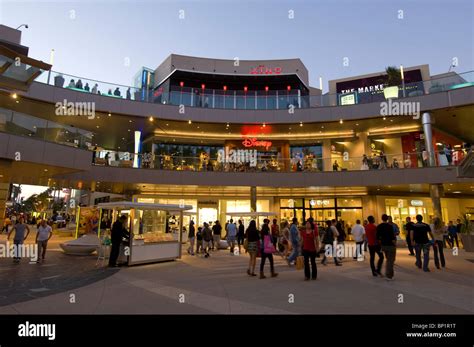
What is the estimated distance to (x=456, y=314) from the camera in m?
5.43

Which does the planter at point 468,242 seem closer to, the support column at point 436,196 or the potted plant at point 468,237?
the potted plant at point 468,237

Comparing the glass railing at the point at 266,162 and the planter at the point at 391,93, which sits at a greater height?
the planter at the point at 391,93

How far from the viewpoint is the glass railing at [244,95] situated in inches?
783

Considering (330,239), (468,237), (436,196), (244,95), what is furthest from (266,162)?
(468,237)

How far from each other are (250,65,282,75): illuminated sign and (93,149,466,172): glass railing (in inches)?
526

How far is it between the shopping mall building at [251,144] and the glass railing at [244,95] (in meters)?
0.08

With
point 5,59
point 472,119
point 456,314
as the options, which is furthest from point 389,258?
point 472,119

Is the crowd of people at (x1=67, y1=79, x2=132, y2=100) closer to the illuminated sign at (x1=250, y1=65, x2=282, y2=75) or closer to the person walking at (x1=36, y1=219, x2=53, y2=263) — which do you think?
the person walking at (x1=36, y1=219, x2=53, y2=263)

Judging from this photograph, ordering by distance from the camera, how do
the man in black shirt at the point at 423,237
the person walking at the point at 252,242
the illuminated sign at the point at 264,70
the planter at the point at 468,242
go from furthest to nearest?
the illuminated sign at the point at 264,70 → the planter at the point at 468,242 → the man in black shirt at the point at 423,237 → the person walking at the point at 252,242

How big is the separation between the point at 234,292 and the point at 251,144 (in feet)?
68.3

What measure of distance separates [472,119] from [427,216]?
27.7 feet

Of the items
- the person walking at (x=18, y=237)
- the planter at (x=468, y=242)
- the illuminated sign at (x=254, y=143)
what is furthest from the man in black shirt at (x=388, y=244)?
the illuminated sign at (x=254, y=143)

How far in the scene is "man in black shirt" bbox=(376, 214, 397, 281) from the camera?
8633 millimetres

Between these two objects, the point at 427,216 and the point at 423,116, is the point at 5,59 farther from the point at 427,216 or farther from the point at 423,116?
the point at 427,216
